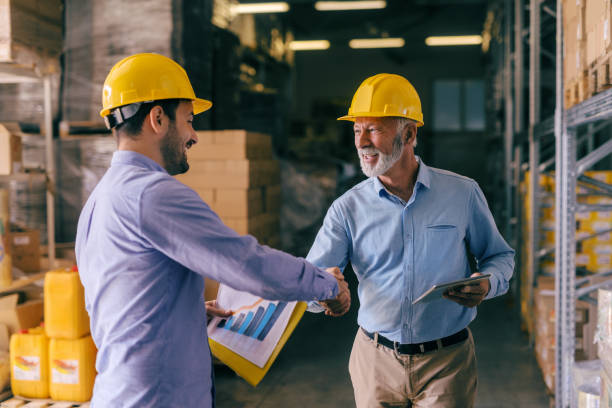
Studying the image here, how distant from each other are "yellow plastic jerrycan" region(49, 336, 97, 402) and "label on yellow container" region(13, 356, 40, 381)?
0.13 m

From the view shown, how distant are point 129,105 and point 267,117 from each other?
710cm

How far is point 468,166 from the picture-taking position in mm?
18656

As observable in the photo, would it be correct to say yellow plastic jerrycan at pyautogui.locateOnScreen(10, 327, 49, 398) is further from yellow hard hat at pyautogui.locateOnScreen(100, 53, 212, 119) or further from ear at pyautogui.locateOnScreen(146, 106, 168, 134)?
ear at pyautogui.locateOnScreen(146, 106, 168, 134)

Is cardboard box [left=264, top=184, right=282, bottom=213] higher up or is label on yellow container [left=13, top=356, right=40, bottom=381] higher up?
cardboard box [left=264, top=184, right=282, bottom=213]

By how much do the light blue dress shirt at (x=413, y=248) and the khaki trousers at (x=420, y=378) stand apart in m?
0.09

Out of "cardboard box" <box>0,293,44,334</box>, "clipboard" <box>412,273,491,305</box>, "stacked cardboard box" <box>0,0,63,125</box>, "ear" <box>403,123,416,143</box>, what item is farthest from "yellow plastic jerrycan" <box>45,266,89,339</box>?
"clipboard" <box>412,273,491,305</box>

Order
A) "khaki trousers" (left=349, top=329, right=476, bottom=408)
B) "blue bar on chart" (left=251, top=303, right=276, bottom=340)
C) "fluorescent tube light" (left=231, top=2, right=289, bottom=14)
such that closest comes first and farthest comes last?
"blue bar on chart" (left=251, top=303, right=276, bottom=340), "khaki trousers" (left=349, top=329, right=476, bottom=408), "fluorescent tube light" (left=231, top=2, right=289, bottom=14)

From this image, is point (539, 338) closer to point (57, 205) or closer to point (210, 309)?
point (210, 309)

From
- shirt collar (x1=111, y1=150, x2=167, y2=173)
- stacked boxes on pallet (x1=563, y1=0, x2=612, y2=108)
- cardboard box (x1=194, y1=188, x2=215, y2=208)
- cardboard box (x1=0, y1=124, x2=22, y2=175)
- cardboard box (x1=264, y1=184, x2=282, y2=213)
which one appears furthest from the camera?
cardboard box (x1=264, y1=184, x2=282, y2=213)

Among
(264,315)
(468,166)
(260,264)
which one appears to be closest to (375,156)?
(264,315)

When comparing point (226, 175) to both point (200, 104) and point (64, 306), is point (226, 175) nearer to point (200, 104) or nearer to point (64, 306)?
point (64, 306)

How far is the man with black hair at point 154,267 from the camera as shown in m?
1.71

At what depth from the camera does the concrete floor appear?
5.07 meters

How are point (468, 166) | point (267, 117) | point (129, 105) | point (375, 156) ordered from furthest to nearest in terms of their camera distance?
point (468, 166) → point (267, 117) → point (375, 156) → point (129, 105)
